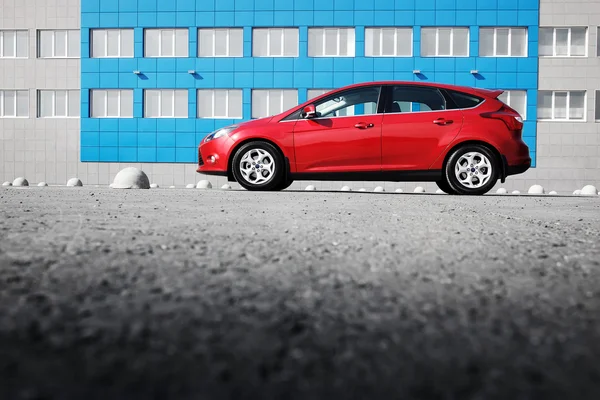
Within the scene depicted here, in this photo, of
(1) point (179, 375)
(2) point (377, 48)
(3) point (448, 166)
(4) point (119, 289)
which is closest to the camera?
(1) point (179, 375)

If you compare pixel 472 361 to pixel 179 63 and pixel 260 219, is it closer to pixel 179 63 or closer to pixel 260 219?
pixel 260 219

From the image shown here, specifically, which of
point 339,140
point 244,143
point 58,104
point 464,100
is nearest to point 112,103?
point 58,104

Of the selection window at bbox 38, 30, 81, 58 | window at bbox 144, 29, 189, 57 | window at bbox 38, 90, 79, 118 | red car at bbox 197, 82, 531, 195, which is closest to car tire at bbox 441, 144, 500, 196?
red car at bbox 197, 82, 531, 195

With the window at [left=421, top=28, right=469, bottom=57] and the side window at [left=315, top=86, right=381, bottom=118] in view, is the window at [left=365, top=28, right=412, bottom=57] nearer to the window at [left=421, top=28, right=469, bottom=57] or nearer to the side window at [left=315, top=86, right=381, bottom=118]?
the window at [left=421, top=28, right=469, bottom=57]

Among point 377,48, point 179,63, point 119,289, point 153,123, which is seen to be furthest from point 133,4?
point 119,289

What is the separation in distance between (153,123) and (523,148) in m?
22.6

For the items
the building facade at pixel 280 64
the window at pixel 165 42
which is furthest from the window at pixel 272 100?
the window at pixel 165 42

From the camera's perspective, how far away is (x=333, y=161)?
10.1 metres

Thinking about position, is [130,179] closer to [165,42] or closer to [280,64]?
[280,64]

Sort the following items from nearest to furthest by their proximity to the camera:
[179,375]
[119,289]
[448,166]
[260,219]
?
[179,375], [119,289], [260,219], [448,166]

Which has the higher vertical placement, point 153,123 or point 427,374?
point 153,123

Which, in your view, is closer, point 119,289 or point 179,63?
point 119,289

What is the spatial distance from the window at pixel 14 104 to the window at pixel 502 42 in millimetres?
21879

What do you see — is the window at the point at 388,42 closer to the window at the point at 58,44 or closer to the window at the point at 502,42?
the window at the point at 502,42
